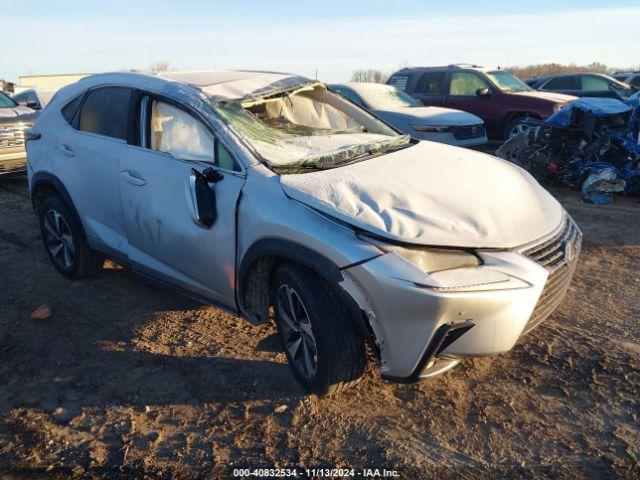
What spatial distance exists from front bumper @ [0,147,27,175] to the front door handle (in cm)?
580

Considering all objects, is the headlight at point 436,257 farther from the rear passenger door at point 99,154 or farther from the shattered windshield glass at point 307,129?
the rear passenger door at point 99,154

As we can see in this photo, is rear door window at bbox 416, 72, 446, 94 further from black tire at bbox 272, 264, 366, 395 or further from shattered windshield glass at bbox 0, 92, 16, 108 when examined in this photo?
black tire at bbox 272, 264, 366, 395

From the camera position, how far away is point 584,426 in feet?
9.21

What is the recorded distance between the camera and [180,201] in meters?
3.46

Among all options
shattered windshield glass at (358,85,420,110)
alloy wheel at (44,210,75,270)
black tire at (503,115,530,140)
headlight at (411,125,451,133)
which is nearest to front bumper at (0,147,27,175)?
alloy wheel at (44,210,75,270)

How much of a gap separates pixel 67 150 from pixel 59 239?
85 centimetres

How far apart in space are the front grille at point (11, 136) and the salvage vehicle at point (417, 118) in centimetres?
522

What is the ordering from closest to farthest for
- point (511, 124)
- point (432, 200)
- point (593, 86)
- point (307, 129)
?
1. point (432, 200)
2. point (307, 129)
3. point (511, 124)
4. point (593, 86)

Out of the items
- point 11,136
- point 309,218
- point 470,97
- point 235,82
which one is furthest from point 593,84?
point 309,218

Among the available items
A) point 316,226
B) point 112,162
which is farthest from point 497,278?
point 112,162

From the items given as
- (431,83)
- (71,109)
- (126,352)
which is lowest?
(126,352)

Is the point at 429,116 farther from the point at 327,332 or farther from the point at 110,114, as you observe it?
the point at 327,332

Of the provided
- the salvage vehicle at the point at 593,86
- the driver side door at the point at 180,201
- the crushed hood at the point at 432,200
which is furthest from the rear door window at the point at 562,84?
the driver side door at the point at 180,201

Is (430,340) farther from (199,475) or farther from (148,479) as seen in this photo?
(148,479)
